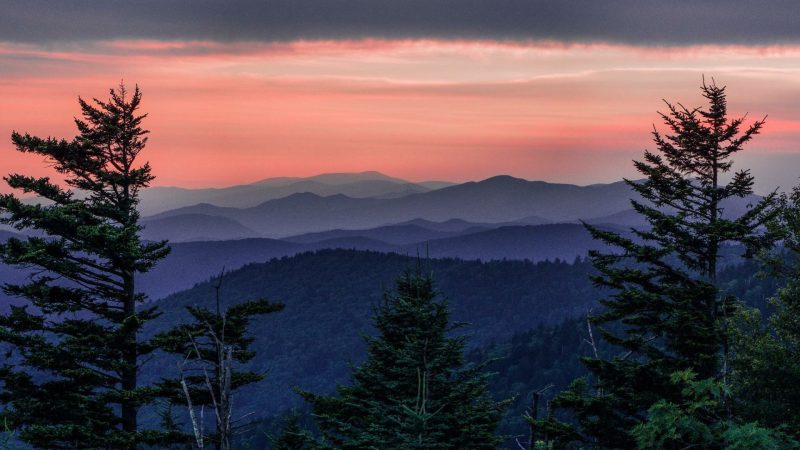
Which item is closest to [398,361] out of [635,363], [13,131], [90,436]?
[635,363]

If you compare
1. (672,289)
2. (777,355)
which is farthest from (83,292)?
(777,355)

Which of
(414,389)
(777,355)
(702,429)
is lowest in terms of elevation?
(777,355)

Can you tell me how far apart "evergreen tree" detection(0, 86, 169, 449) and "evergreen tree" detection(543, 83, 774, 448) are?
16.3 m

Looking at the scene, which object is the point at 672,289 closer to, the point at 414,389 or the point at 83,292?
the point at 414,389

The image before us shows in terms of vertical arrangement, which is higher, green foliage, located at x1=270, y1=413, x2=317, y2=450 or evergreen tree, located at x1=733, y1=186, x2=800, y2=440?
evergreen tree, located at x1=733, y1=186, x2=800, y2=440

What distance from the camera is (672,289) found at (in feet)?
87.3

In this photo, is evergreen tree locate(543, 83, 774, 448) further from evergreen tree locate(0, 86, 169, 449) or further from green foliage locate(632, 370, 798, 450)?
evergreen tree locate(0, 86, 169, 449)

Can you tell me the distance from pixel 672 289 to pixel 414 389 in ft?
33.4

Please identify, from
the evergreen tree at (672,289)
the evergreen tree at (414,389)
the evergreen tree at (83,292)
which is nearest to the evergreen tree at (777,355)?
the evergreen tree at (672,289)

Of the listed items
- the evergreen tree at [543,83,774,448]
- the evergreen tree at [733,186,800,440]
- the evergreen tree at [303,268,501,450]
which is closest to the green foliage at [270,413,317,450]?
the evergreen tree at [303,268,501,450]

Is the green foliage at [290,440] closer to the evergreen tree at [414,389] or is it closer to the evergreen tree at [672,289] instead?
the evergreen tree at [414,389]

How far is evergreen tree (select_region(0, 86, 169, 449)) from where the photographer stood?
1098 inches

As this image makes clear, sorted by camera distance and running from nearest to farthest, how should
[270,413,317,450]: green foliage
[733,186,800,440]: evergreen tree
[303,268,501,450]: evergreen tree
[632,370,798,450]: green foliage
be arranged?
[632,370,798,450]: green foliage → [303,268,501,450]: evergreen tree → [270,413,317,450]: green foliage → [733,186,800,440]: evergreen tree

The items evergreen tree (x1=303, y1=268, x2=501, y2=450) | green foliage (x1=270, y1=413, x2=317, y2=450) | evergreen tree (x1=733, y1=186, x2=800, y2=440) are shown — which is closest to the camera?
evergreen tree (x1=303, y1=268, x2=501, y2=450)
